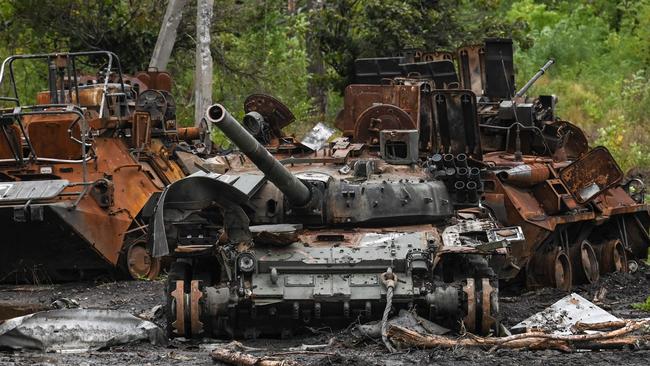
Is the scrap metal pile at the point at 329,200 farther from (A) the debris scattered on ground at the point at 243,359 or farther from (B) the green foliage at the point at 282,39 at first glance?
(B) the green foliage at the point at 282,39

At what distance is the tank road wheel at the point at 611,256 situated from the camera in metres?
19.0

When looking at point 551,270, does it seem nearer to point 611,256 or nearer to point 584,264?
point 584,264

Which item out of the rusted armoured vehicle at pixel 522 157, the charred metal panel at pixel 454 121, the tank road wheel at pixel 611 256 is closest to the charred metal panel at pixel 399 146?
the rusted armoured vehicle at pixel 522 157

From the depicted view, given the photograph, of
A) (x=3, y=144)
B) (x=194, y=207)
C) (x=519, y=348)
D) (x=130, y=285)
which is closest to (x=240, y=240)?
(x=194, y=207)

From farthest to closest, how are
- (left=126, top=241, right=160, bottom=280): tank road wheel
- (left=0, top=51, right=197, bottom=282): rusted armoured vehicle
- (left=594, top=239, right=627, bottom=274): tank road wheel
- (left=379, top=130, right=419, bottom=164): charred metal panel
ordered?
(left=594, top=239, right=627, bottom=274): tank road wheel
(left=126, top=241, right=160, bottom=280): tank road wheel
(left=0, top=51, right=197, bottom=282): rusted armoured vehicle
(left=379, top=130, right=419, bottom=164): charred metal panel

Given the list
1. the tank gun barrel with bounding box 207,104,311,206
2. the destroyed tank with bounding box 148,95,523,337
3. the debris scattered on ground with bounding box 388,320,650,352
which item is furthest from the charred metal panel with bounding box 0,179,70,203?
the debris scattered on ground with bounding box 388,320,650,352

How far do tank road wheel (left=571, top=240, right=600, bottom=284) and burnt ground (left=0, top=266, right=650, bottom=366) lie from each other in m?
1.05

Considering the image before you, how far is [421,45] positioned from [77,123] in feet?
33.9

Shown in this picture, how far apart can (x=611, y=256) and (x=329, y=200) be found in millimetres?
6246

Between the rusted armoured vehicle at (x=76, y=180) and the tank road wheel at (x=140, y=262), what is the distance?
12 mm

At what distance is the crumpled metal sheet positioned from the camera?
12.3 m

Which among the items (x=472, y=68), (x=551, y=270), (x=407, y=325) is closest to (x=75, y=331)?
(x=407, y=325)

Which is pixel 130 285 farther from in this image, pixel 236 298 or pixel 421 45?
pixel 421 45

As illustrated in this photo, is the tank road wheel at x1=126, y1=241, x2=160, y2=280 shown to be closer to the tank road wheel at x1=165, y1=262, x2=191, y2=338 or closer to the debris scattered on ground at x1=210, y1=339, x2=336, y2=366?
the tank road wheel at x1=165, y1=262, x2=191, y2=338
